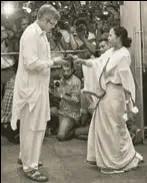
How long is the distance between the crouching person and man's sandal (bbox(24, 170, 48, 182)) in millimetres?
1231

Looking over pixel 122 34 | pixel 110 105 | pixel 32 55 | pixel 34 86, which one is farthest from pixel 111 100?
pixel 32 55

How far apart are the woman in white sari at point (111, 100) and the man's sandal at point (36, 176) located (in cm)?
44

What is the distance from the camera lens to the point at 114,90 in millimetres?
3326

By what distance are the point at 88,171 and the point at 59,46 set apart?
138 centimetres

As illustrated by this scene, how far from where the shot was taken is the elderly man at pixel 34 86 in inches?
119

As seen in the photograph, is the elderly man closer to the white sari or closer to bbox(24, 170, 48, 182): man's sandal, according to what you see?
bbox(24, 170, 48, 182): man's sandal

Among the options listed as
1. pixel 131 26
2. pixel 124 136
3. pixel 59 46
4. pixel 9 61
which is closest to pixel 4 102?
pixel 9 61

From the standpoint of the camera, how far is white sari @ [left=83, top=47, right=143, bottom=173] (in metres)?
3.29

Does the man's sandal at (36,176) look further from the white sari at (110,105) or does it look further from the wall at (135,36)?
the wall at (135,36)

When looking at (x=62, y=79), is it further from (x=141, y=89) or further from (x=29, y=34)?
(x=29, y=34)

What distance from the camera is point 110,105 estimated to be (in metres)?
3.34

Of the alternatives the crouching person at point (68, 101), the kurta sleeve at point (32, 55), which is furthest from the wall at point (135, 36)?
the kurta sleeve at point (32, 55)

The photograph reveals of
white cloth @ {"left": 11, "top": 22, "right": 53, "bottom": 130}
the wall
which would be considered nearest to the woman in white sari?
white cloth @ {"left": 11, "top": 22, "right": 53, "bottom": 130}

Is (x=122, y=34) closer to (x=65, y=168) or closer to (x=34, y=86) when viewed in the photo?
(x=34, y=86)
